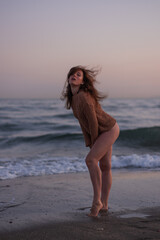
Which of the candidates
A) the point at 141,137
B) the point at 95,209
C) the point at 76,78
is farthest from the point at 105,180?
the point at 141,137

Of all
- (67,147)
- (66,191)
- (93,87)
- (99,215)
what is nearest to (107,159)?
(99,215)

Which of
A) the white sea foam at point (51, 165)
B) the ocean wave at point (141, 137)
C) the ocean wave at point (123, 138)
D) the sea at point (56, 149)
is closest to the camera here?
the white sea foam at point (51, 165)

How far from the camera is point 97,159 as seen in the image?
375 centimetres

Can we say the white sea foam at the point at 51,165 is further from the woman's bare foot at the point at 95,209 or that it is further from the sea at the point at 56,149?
the woman's bare foot at the point at 95,209

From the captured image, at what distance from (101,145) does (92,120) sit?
0.35 m

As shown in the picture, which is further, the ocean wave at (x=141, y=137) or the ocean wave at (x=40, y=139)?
the ocean wave at (x=141, y=137)

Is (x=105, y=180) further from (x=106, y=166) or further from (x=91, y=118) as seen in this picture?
(x=91, y=118)

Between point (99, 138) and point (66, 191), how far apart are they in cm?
173

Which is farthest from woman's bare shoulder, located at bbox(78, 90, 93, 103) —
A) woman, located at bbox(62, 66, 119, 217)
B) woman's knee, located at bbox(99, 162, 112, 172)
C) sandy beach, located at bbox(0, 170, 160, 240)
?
sandy beach, located at bbox(0, 170, 160, 240)

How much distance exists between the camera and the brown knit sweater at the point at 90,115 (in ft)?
11.7

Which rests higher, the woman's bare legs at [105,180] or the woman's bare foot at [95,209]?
the woman's bare legs at [105,180]

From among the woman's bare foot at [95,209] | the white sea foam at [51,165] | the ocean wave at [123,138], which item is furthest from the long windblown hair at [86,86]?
the ocean wave at [123,138]

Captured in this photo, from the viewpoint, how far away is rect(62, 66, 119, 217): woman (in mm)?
3629

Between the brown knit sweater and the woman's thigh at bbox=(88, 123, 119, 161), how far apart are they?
0.17 ft
